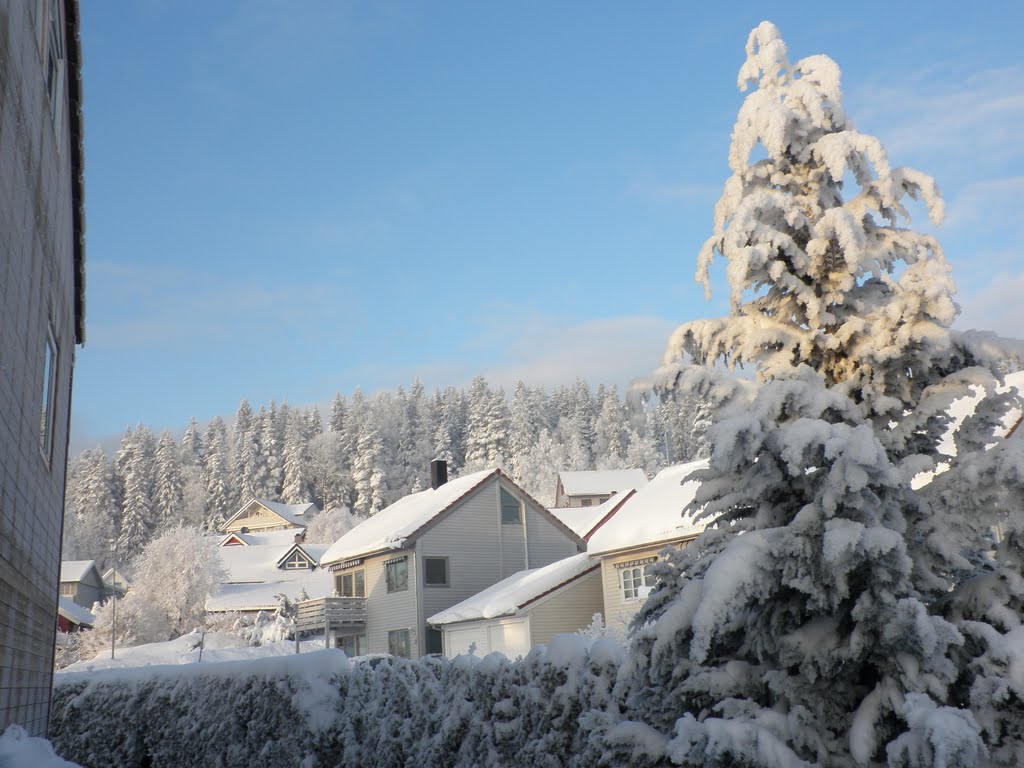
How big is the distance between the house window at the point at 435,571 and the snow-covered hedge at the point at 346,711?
19.7m

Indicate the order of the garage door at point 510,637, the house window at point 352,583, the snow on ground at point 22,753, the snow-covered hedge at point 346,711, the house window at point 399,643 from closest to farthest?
the snow on ground at point 22,753, the snow-covered hedge at point 346,711, the garage door at point 510,637, the house window at point 399,643, the house window at point 352,583

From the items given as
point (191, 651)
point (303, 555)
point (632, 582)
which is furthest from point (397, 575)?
point (303, 555)

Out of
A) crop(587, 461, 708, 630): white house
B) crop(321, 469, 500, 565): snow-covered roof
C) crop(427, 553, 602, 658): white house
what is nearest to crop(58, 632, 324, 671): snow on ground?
crop(321, 469, 500, 565): snow-covered roof

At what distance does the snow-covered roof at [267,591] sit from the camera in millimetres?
62219

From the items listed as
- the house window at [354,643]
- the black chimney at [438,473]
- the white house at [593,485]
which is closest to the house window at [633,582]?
the house window at [354,643]

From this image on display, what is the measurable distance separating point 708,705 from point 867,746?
3.84 ft

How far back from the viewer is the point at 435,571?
37500mm

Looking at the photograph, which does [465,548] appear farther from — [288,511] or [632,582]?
[288,511]

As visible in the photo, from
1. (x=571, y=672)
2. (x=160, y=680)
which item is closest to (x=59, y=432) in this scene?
(x=160, y=680)

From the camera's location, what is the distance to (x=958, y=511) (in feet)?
19.9

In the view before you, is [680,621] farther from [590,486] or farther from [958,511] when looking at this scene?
[590,486]

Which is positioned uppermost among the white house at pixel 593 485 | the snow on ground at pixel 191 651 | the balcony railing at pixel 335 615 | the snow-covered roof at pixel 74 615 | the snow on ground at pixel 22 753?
the white house at pixel 593 485

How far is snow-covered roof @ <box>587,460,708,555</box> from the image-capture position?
2803cm

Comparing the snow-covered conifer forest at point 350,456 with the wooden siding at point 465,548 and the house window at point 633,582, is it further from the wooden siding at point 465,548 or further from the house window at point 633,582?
the house window at point 633,582
